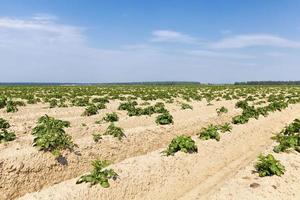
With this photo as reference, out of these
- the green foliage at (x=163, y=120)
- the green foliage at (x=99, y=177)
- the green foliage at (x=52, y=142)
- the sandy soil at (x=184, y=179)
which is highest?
the green foliage at (x=52, y=142)

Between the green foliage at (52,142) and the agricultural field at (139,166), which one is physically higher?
the green foliage at (52,142)

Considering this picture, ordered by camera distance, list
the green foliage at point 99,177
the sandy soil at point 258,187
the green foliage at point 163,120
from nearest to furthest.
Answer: the sandy soil at point 258,187 < the green foliage at point 99,177 < the green foliage at point 163,120

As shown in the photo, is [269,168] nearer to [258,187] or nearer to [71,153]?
[258,187]

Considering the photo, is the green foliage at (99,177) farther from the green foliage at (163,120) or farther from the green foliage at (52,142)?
the green foliage at (163,120)

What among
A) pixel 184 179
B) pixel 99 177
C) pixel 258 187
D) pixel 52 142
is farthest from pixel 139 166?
pixel 258 187

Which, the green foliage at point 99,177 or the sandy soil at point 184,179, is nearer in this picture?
the sandy soil at point 184,179

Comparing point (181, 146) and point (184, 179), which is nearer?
point (184, 179)

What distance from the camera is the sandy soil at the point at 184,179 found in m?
10.6

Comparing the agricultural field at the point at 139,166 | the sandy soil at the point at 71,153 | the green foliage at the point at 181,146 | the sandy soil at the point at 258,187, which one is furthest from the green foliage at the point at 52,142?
the sandy soil at the point at 258,187

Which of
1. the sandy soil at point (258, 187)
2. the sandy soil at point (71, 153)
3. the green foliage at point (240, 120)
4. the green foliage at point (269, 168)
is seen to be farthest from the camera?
the green foliage at point (240, 120)

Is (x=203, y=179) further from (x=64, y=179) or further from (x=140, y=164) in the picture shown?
(x=64, y=179)

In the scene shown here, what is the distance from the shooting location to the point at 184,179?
42.4ft

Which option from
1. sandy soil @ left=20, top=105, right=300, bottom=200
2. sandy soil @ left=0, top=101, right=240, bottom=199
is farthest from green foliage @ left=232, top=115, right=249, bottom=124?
sandy soil @ left=20, top=105, right=300, bottom=200

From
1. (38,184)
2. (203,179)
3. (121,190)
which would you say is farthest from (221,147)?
(38,184)
